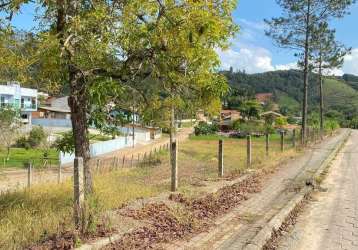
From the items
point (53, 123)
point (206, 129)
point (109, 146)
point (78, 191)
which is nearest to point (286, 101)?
point (206, 129)

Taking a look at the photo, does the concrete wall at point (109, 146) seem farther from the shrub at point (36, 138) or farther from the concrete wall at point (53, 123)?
the concrete wall at point (53, 123)

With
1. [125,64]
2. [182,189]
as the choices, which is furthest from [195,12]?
[182,189]

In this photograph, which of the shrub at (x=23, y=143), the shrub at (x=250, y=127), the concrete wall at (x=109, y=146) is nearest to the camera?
the concrete wall at (x=109, y=146)

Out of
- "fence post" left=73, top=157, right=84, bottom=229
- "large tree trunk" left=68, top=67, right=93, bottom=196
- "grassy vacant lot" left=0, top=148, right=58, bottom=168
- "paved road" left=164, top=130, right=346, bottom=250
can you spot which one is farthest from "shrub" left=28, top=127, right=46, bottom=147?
"fence post" left=73, top=157, right=84, bottom=229

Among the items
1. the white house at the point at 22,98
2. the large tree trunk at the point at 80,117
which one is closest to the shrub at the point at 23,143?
the white house at the point at 22,98

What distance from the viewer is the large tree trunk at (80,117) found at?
312 inches

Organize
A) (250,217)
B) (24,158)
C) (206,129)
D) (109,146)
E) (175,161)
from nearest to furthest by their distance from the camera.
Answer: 1. (250,217)
2. (175,161)
3. (24,158)
4. (109,146)
5. (206,129)

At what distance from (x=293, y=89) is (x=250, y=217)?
173m

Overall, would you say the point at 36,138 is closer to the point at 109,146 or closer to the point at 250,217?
the point at 109,146

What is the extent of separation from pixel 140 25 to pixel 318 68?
3152 centimetres

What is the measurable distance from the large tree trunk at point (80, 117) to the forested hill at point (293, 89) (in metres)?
108

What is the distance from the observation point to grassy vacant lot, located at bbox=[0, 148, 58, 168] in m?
42.2

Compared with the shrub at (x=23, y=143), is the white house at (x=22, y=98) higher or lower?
higher

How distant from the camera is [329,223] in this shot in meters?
8.64
